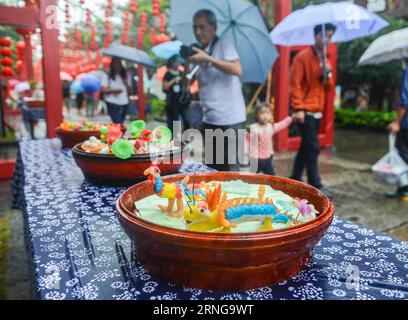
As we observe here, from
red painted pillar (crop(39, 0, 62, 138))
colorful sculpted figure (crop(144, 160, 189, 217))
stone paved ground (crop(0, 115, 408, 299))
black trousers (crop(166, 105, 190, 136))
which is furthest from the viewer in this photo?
black trousers (crop(166, 105, 190, 136))

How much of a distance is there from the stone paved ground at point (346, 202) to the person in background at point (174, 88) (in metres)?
1.63

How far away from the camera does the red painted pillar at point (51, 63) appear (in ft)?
14.2

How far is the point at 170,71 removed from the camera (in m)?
5.52

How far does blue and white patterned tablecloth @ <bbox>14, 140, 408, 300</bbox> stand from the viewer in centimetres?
78

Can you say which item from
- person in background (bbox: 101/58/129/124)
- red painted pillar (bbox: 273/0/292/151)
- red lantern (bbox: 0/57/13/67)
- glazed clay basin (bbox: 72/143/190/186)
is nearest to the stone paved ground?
red painted pillar (bbox: 273/0/292/151)

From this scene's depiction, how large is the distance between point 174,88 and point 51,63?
175cm

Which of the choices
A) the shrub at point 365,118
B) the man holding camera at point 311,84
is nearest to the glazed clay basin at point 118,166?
the man holding camera at point 311,84

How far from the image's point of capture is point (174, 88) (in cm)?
555

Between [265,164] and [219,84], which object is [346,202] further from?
[219,84]

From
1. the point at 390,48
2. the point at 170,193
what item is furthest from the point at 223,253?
the point at 390,48

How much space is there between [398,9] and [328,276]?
899 cm

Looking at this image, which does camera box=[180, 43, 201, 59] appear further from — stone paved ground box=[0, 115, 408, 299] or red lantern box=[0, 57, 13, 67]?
red lantern box=[0, 57, 13, 67]

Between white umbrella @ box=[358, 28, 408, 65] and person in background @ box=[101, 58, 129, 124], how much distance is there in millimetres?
3379
